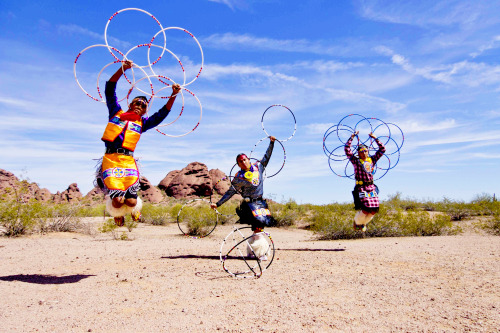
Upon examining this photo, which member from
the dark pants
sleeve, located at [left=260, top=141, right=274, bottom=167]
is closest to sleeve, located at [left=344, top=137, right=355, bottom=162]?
sleeve, located at [left=260, top=141, right=274, bottom=167]

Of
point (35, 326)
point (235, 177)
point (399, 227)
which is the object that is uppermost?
point (235, 177)

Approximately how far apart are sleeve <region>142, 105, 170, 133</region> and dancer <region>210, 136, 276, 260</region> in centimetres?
190

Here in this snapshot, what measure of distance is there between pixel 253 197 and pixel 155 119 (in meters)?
2.64

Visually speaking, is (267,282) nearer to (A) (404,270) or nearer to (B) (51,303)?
(A) (404,270)

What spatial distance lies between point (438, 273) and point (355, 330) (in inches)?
147

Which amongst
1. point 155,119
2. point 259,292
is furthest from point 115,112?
point 259,292

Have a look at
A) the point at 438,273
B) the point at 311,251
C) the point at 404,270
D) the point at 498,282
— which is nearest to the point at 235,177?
the point at 311,251

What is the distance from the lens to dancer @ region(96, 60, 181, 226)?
682 centimetres

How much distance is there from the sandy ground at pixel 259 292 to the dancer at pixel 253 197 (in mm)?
716

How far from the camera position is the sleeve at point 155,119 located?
741 cm

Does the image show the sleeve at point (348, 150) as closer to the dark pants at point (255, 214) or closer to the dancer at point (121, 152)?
the dark pants at point (255, 214)

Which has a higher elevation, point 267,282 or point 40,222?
point 40,222

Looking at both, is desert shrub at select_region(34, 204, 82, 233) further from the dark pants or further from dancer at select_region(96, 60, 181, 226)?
the dark pants

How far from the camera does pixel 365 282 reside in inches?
260
